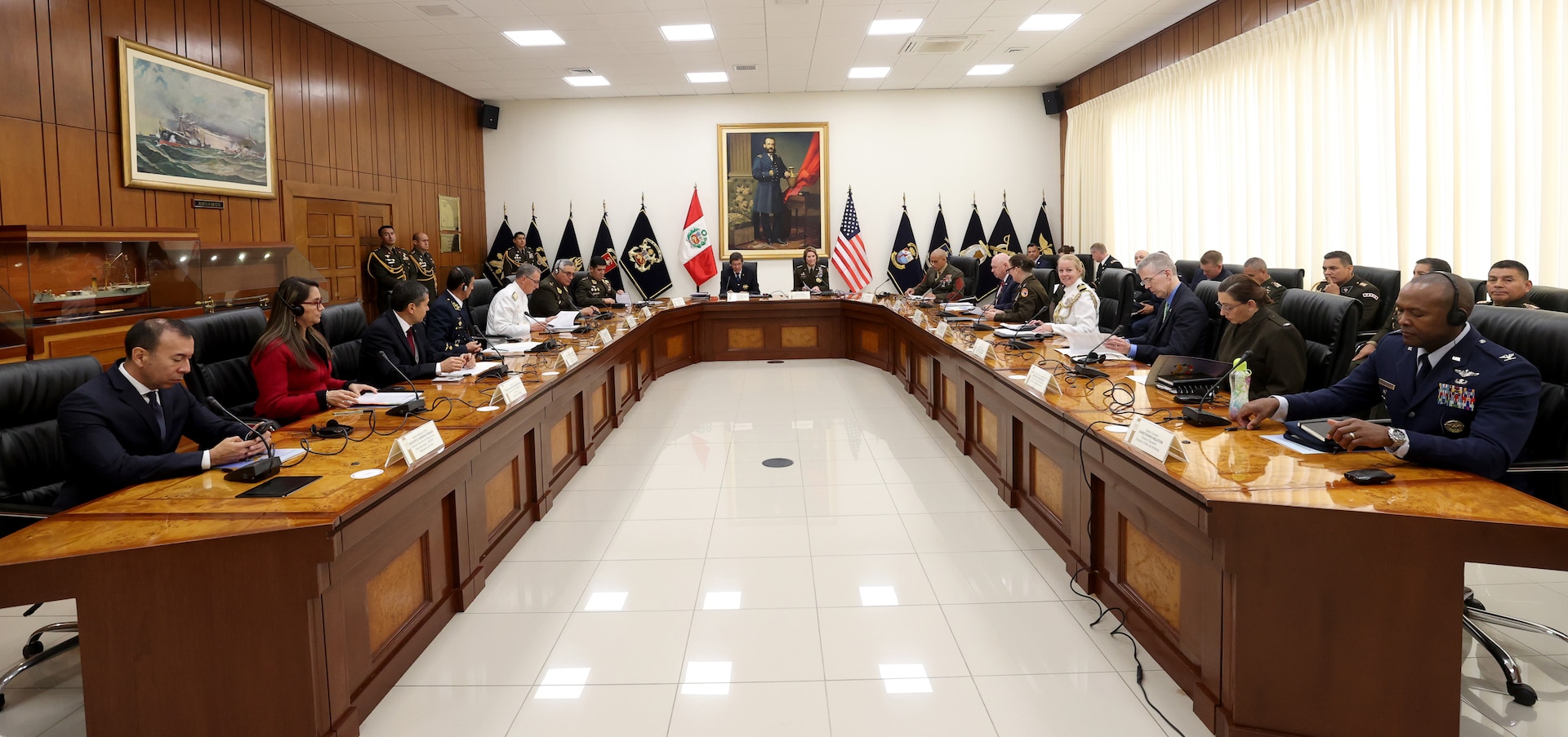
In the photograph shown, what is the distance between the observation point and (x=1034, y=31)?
25.6 feet

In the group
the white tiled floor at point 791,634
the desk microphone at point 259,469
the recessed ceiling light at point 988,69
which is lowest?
the white tiled floor at point 791,634

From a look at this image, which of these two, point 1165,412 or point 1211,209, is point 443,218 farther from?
point 1165,412

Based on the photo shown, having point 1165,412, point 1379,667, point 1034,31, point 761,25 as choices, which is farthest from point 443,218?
point 1379,667

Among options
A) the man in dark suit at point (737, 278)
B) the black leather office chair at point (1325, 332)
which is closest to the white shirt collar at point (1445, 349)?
the black leather office chair at point (1325, 332)

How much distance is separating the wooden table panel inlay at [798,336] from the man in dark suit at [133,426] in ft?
21.3

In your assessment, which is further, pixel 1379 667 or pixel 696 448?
pixel 696 448

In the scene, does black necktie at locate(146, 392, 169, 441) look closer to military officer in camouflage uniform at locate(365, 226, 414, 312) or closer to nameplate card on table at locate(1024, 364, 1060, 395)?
nameplate card on table at locate(1024, 364, 1060, 395)

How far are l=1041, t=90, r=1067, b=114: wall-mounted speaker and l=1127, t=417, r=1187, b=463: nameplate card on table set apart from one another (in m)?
9.10

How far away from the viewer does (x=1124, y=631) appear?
269 centimetres

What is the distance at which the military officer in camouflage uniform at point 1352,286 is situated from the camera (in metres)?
5.02

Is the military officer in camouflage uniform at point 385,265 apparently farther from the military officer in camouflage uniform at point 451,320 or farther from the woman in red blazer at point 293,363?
the woman in red blazer at point 293,363

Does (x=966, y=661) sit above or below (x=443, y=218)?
below

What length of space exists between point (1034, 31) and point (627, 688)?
285 inches

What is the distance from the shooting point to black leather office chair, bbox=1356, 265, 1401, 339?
4.93 metres
